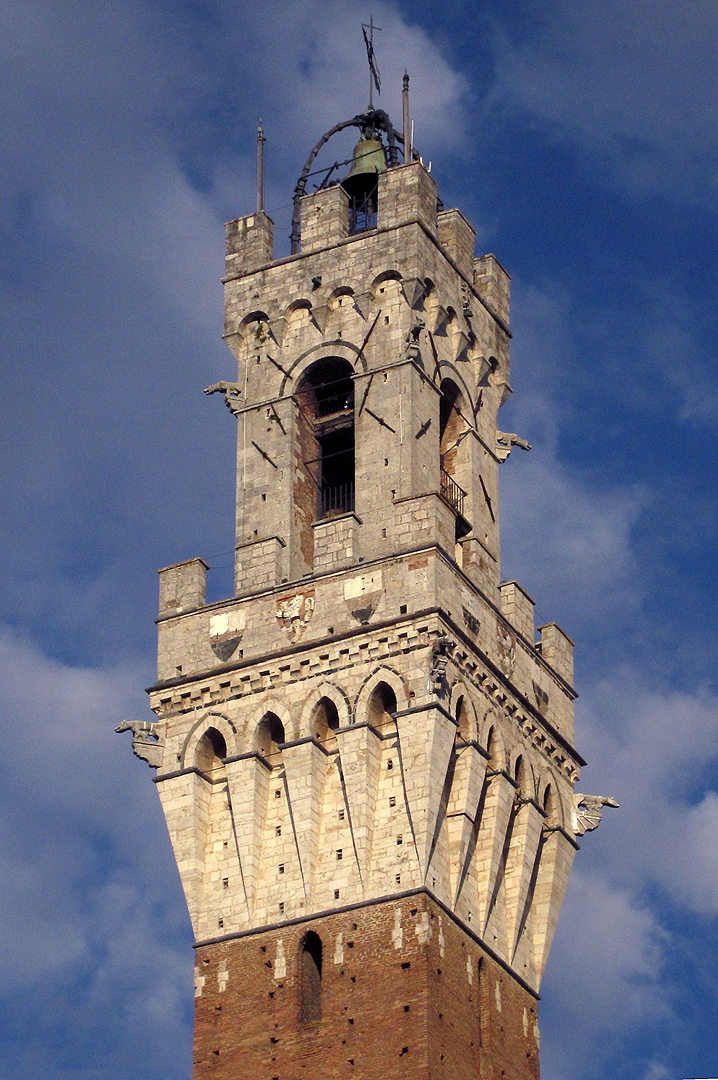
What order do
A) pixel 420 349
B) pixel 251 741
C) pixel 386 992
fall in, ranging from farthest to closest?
pixel 420 349, pixel 251 741, pixel 386 992

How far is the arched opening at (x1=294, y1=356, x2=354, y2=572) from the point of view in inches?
2640

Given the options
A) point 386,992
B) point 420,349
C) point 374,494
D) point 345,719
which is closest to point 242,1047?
point 386,992

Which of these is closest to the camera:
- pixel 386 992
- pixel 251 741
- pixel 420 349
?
pixel 386 992

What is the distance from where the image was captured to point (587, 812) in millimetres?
66688

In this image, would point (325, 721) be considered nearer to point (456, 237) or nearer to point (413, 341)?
point (413, 341)

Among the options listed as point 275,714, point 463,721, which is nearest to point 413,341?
point 463,721

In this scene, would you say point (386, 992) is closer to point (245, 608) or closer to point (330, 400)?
point (245, 608)

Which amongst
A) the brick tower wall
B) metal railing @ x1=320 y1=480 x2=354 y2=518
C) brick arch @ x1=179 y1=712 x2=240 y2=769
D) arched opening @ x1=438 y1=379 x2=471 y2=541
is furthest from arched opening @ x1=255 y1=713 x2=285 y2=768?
arched opening @ x1=438 y1=379 x2=471 y2=541

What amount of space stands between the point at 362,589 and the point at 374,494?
296 centimetres

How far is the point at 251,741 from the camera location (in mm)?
62656

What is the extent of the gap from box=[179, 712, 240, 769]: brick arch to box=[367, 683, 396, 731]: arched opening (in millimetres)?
3352

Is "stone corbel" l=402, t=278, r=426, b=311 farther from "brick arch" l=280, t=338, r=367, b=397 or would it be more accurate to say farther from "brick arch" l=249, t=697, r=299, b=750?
"brick arch" l=249, t=697, r=299, b=750

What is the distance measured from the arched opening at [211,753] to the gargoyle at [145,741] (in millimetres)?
943

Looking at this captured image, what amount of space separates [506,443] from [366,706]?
1133 centimetres
